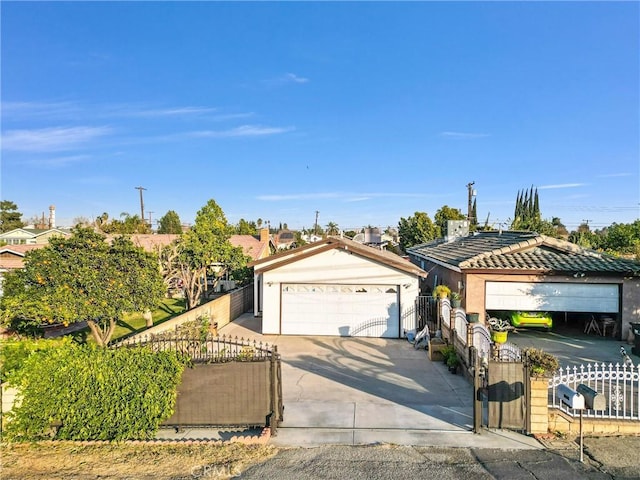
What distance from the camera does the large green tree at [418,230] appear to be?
43.5 meters

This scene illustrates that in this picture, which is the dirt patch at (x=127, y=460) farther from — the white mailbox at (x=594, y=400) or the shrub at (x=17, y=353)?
the white mailbox at (x=594, y=400)

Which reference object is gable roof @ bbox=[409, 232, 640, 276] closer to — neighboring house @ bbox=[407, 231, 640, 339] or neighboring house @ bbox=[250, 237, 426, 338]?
neighboring house @ bbox=[407, 231, 640, 339]

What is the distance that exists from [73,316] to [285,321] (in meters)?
7.75

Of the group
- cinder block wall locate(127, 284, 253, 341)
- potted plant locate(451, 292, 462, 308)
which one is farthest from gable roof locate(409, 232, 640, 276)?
cinder block wall locate(127, 284, 253, 341)

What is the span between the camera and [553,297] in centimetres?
1552

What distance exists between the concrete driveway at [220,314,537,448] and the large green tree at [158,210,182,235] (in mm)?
63356

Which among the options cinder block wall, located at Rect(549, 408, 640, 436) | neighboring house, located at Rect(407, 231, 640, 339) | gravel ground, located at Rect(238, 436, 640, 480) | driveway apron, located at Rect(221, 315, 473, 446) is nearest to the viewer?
gravel ground, located at Rect(238, 436, 640, 480)

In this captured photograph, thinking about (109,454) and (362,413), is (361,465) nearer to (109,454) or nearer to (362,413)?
Result: (362,413)

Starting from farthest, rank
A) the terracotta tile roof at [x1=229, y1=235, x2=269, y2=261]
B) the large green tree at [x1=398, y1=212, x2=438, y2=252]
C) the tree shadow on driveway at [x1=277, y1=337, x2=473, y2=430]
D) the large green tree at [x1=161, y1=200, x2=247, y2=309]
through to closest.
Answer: the large green tree at [x1=398, y1=212, x2=438, y2=252], the terracotta tile roof at [x1=229, y1=235, x2=269, y2=261], the large green tree at [x1=161, y1=200, x2=247, y2=309], the tree shadow on driveway at [x1=277, y1=337, x2=473, y2=430]

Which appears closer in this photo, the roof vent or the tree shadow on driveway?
the tree shadow on driveway

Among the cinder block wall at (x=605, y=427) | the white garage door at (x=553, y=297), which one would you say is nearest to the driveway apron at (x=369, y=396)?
the cinder block wall at (x=605, y=427)

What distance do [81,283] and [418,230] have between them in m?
37.4

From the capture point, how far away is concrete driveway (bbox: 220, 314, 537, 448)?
7.29 m

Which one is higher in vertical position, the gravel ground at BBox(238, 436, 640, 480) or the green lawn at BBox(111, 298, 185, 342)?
the gravel ground at BBox(238, 436, 640, 480)
